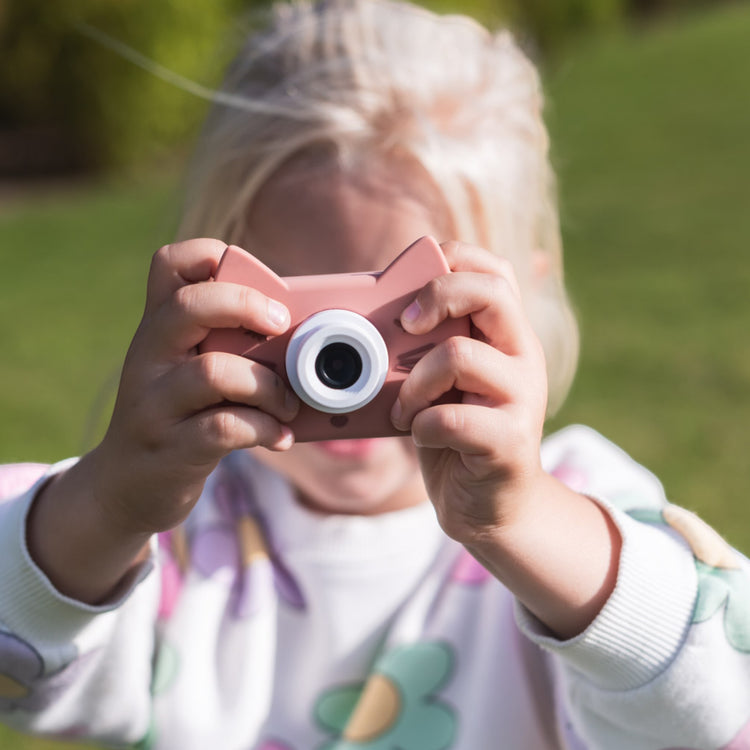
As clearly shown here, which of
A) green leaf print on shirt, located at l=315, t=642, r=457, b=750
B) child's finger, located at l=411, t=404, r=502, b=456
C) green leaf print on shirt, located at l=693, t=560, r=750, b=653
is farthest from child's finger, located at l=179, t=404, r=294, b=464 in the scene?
green leaf print on shirt, located at l=315, t=642, r=457, b=750

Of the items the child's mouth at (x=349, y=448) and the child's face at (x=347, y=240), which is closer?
the child's face at (x=347, y=240)

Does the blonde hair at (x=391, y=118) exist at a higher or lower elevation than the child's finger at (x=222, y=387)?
higher

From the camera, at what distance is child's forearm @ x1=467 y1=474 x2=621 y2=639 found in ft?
3.10

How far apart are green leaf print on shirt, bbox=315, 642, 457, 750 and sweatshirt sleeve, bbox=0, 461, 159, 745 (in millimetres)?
242

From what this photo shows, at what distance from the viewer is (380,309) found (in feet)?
2.79

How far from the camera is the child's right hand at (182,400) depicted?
0.84 meters

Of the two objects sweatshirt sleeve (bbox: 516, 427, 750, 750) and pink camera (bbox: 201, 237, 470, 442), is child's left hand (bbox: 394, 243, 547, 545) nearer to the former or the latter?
pink camera (bbox: 201, 237, 470, 442)

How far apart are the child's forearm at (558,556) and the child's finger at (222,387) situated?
8.8 inches

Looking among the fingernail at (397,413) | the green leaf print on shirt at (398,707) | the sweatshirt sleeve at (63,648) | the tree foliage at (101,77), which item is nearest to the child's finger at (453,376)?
the fingernail at (397,413)

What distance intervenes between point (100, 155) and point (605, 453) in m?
7.43

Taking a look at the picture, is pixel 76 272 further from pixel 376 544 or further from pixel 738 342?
pixel 376 544

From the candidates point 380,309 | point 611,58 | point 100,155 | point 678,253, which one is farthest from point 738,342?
point 611,58

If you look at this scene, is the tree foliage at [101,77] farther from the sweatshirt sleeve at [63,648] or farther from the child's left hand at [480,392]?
the child's left hand at [480,392]

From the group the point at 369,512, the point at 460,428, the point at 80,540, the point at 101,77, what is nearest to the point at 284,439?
the point at 460,428
